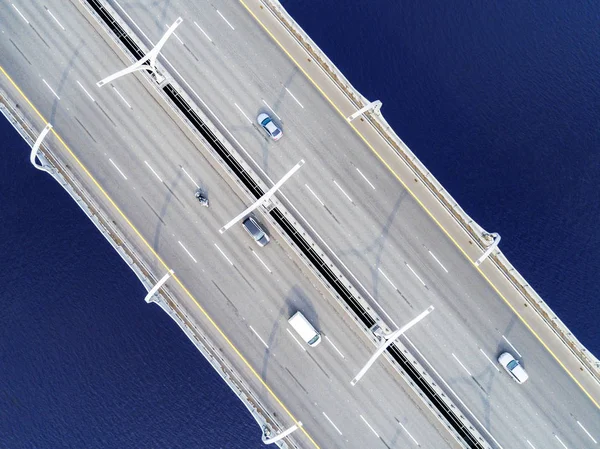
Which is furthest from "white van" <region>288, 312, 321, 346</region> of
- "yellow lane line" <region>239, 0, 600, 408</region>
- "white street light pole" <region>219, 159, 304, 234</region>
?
"yellow lane line" <region>239, 0, 600, 408</region>

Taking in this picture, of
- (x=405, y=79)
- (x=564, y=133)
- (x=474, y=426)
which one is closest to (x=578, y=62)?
(x=564, y=133)

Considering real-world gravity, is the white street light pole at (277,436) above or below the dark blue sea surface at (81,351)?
below

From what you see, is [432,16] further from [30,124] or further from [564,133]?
[30,124]

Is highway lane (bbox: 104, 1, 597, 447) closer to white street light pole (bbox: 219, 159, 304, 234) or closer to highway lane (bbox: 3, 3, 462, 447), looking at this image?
white street light pole (bbox: 219, 159, 304, 234)

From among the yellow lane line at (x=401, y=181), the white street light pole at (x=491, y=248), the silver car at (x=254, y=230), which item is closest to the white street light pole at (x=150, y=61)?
the yellow lane line at (x=401, y=181)

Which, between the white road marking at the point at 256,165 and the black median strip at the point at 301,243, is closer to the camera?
the black median strip at the point at 301,243

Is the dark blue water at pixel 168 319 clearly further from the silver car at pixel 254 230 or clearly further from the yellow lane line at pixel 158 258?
the silver car at pixel 254 230

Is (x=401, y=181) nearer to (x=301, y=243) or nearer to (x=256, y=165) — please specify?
(x=301, y=243)
